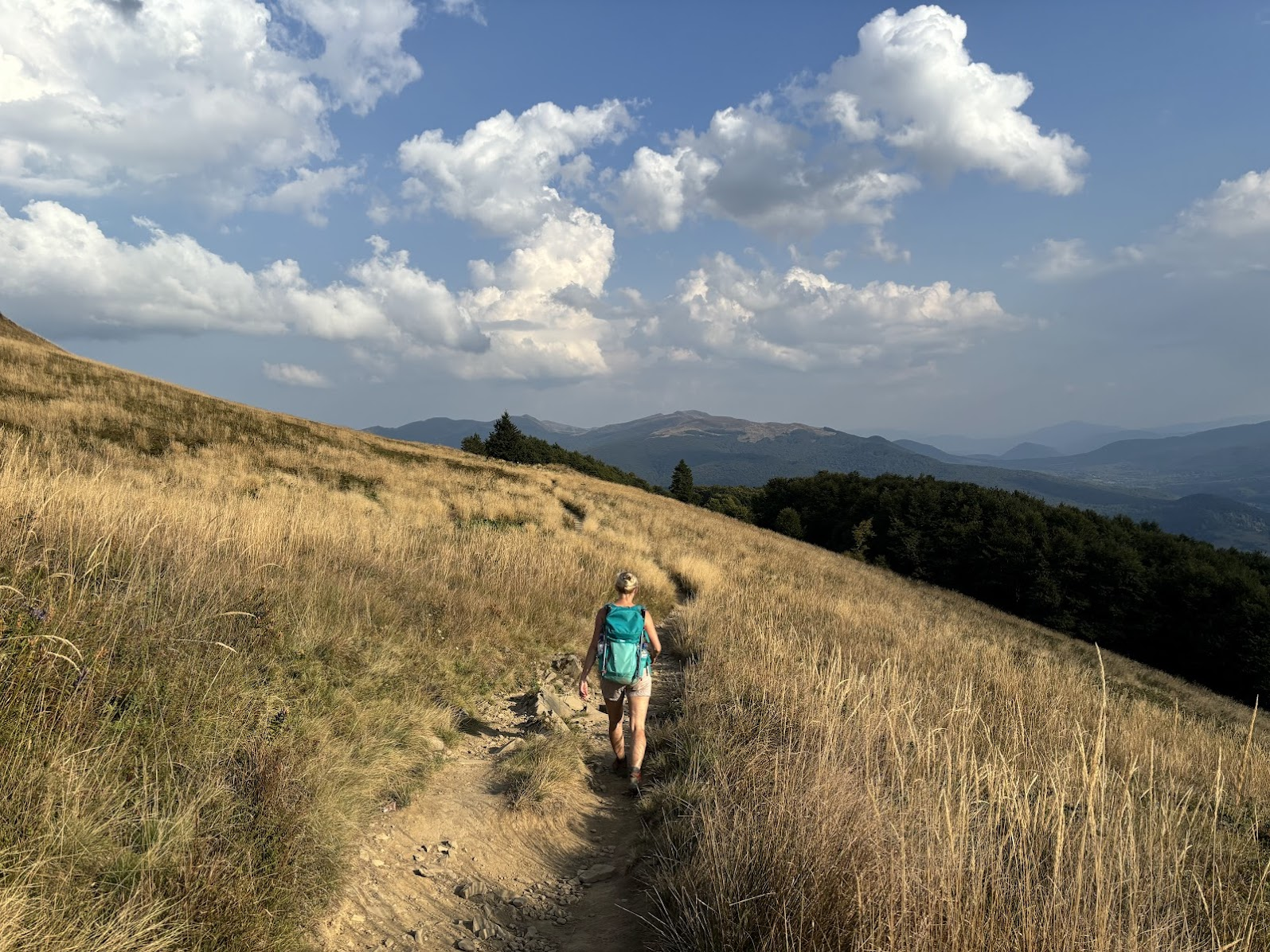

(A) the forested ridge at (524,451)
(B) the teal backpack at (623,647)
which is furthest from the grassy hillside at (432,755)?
(A) the forested ridge at (524,451)

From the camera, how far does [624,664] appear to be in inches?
213

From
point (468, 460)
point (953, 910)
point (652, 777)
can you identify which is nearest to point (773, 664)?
point (652, 777)

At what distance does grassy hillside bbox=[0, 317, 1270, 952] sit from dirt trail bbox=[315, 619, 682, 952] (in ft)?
0.86

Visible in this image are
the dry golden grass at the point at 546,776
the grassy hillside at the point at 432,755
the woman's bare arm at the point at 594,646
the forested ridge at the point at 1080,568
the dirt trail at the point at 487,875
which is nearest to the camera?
the grassy hillside at the point at 432,755

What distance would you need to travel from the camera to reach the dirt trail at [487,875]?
10.9 ft

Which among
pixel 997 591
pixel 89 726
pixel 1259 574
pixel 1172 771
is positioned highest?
pixel 89 726

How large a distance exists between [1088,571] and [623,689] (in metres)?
58.5

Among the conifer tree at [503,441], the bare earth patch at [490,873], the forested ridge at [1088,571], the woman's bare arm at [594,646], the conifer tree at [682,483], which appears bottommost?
the forested ridge at [1088,571]

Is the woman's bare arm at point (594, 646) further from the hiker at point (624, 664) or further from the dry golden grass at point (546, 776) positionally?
the dry golden grass at point (546, 776)

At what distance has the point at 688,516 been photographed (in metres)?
29.7

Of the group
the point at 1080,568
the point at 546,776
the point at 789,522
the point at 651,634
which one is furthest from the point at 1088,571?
the point at 546,776

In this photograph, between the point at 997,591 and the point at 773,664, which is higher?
the point at 773,664

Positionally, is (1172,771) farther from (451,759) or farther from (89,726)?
(89,726)

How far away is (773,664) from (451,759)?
151 inches
